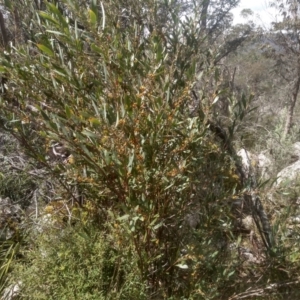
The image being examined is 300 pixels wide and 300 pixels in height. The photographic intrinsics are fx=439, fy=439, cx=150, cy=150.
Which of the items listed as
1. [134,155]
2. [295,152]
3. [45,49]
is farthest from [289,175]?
[45,49]

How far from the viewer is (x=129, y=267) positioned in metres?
2.45

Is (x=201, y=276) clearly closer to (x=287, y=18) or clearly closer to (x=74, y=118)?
(x=74, y=118)

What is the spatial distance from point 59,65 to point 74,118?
319 millimetres

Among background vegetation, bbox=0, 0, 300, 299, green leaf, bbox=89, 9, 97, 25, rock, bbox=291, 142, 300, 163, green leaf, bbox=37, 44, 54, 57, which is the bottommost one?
rock, bbox=291, 142, 300, 163

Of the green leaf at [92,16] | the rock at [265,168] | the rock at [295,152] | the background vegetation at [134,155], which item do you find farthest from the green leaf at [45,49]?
the rock at [295,152]

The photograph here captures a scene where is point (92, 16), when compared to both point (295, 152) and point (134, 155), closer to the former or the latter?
point (134, 155)

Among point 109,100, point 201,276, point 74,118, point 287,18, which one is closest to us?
point 74,118

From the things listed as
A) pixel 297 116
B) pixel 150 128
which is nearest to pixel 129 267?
pixel 150 128

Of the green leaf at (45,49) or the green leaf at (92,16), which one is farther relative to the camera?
the green leaf at (45,49)

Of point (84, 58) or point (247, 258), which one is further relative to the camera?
point (247, 258)

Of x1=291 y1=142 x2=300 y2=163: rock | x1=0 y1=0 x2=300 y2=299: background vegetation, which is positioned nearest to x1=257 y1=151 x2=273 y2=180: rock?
x1=0 y1=0 x2=300 y2=299: background vegetation

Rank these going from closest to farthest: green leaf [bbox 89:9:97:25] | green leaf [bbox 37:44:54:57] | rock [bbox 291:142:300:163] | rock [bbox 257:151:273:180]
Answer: green leaf [bbox 89:9:97:25]
green leaf [bbox 37:44:54:57]
rock [bbox 257:151:273:180]
rock [bbox 291:142:300:163]

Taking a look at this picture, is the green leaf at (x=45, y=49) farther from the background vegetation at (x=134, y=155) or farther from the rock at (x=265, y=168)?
the rock at (x=265, y=168)

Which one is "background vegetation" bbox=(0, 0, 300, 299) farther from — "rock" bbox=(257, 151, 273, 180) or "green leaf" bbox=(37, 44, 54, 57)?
"rock" bbox=(257, 151, 273, 180)
